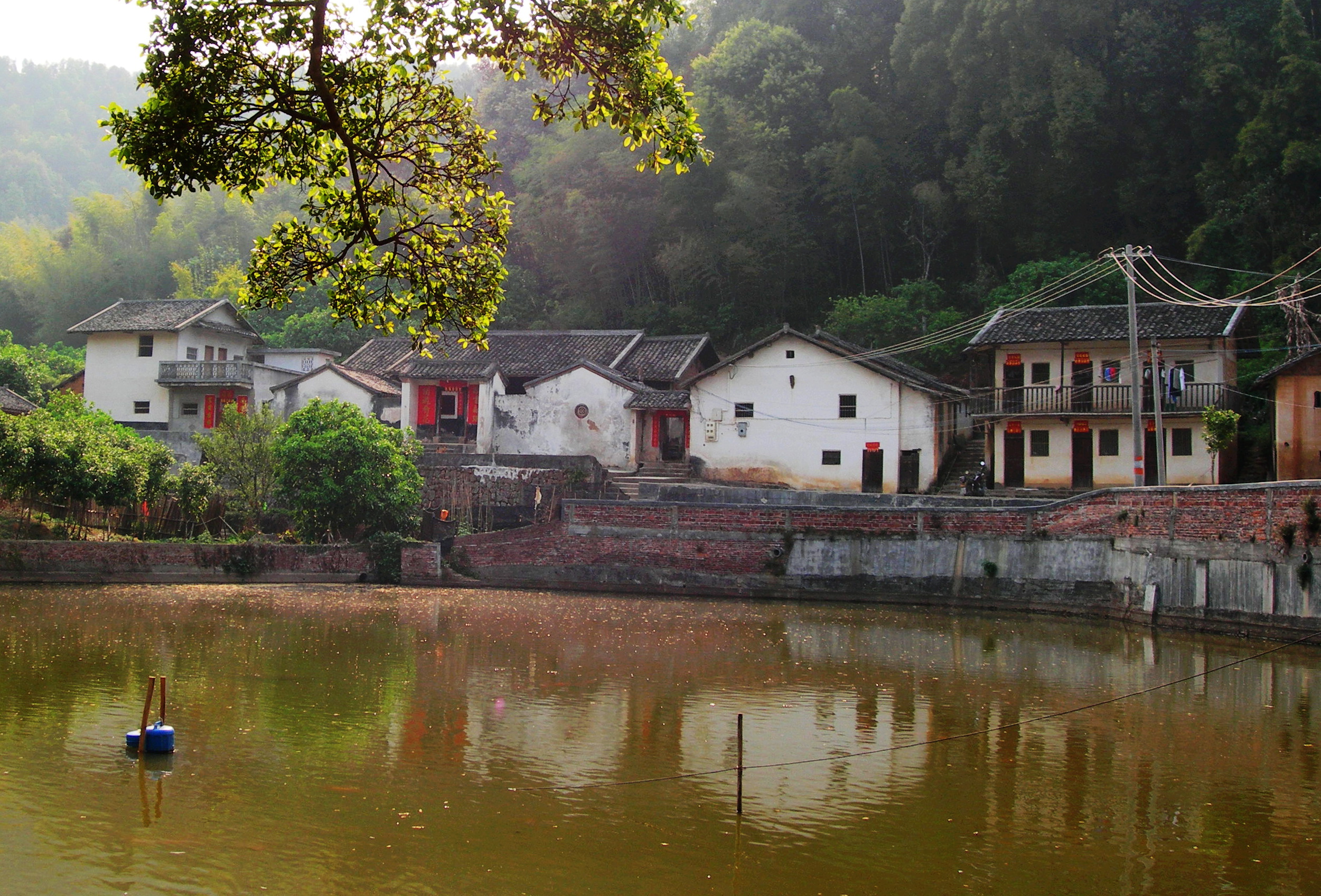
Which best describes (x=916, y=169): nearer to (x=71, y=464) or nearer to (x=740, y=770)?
(x=71, y=464)

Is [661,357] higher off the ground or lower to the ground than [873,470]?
higher

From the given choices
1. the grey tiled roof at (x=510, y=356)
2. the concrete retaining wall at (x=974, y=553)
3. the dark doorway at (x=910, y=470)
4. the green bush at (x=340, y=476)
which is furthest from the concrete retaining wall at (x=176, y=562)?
the dark doorway at (x=910, y=470)

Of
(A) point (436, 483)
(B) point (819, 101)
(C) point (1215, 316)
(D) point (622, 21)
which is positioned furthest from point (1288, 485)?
(B) point (819, 101)

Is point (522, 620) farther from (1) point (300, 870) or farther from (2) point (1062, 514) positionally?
(1) point (300, 870)

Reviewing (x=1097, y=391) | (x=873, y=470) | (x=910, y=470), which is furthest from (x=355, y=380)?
(x=1097, y=391)

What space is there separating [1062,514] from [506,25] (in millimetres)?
19638

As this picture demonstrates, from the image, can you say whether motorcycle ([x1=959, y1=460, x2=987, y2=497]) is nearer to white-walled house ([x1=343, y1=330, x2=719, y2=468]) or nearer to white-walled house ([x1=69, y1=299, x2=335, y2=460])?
white-walled house ([x1=343, y1=330, x2=719, y2=468])

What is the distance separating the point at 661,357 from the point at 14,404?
68.7 feet

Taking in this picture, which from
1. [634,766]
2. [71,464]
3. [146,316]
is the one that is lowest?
[634,766]

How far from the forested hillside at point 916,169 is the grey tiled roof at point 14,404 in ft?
37.7

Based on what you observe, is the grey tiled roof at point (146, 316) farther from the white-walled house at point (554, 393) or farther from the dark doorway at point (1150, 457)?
the dark doorway at point (1150, 457)

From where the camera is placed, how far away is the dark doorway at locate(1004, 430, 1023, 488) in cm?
3098

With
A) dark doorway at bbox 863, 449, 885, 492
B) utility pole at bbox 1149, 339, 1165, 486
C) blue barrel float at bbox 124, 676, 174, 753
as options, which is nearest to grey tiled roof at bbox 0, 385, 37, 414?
dark doorway at bbox 863, 449, 885, 492

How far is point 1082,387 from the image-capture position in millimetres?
29562
